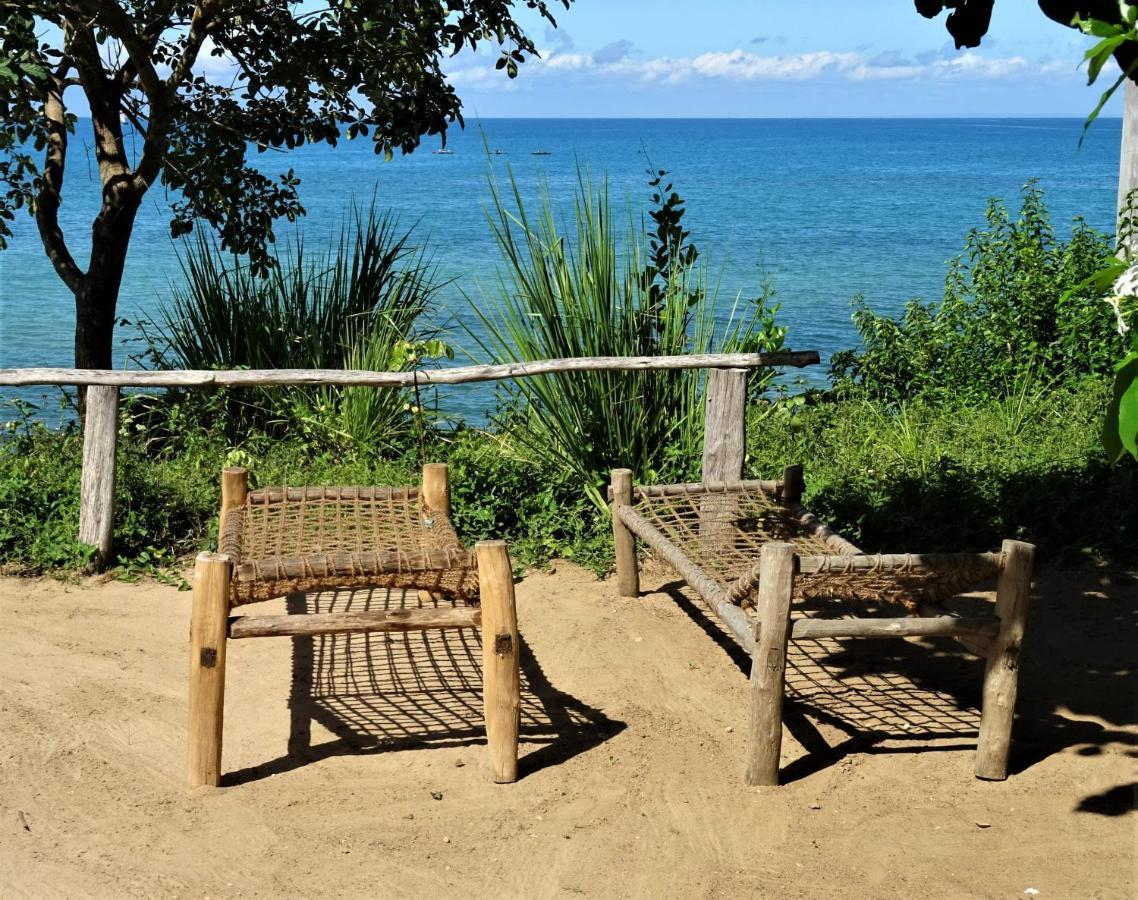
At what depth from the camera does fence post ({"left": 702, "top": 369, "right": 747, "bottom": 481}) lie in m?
4.71

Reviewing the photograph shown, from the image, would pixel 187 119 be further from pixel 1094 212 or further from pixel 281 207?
pixel 1094 212

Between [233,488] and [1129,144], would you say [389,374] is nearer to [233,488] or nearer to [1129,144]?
[233,488]

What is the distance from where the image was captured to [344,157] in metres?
73.5

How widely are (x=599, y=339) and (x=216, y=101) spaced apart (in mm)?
2757

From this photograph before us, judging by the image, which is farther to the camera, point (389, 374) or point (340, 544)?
point (389, 374)

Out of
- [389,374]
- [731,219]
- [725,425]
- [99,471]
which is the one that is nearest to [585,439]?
[725,425]

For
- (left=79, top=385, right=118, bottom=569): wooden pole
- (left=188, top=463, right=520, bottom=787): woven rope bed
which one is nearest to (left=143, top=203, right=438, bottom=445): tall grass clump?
(left=79, top=385, right=118, bottom=569): wooden pole

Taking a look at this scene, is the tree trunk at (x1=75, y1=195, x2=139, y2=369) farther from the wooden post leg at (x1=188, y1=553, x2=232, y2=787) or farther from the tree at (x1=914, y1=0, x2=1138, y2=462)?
the tree at (x1=914, y1=0, x2=1138, y2=462)

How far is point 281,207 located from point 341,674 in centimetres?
357

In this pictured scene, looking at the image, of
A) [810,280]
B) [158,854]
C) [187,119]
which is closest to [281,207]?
[187,119]

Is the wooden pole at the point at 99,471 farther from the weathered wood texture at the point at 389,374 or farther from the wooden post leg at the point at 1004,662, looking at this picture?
the wooden post leg at the point at 1004,662

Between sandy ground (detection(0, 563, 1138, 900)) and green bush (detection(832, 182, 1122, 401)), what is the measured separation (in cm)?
254

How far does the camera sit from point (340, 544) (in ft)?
12.0

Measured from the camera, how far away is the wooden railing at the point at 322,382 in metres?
4.66
